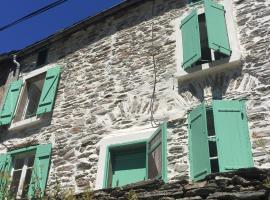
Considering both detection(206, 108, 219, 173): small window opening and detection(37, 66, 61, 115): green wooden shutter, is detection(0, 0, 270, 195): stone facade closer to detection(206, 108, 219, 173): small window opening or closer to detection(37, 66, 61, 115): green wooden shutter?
detection(37, 66, 61, 115): green wooden shutter

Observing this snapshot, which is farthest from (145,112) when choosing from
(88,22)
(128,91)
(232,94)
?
(88,22)

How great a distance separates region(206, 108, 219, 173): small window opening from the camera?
675 centimetres

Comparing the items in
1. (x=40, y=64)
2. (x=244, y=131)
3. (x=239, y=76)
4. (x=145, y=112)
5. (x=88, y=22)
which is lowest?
(x=244, y=131)

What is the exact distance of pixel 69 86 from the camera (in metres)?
9.95

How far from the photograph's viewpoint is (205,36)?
878 cm

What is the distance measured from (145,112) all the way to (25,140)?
3.21 meters

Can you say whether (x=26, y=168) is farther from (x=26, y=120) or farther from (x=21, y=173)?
(x=26, y=120)

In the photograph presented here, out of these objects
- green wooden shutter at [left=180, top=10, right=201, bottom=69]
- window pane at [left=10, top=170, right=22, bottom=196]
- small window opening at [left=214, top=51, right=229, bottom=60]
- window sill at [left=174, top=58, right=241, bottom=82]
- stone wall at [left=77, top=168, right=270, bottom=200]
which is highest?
green wooden shutter at [left=180, top=10, right=201, bottom=69]

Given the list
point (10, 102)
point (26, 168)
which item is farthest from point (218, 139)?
point (10, 102)

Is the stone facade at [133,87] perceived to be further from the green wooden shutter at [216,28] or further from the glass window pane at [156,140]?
the green wooden shutter at [216,28]

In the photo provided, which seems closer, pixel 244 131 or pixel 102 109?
pixel 244 131

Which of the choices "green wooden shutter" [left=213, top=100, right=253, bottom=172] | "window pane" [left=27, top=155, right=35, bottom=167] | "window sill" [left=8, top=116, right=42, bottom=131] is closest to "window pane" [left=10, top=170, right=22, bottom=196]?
"window pane" [left=27, top=155, right=35, bottom=167]

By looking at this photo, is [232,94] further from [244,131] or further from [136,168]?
[136,168]

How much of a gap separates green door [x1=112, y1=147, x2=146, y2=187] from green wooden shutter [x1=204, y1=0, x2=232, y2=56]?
2.46 metres
